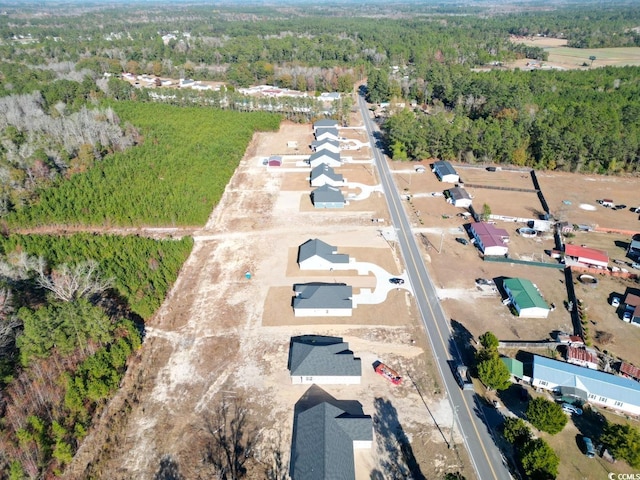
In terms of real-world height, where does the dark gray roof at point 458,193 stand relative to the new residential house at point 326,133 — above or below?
below

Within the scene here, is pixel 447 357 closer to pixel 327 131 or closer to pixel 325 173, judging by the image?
pixel 325 173

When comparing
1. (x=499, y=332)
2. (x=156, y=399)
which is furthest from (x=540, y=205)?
(x=156, y=399)

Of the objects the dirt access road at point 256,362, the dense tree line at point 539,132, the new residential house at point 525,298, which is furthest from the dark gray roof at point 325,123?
the new residential house at point 525,298

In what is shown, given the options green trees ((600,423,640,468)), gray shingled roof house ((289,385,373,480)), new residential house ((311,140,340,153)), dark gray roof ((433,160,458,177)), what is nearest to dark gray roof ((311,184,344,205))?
new residential house ((311,140,340,153))

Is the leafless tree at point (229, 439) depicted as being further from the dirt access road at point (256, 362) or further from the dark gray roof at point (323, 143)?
the dark gray roof at point (323, 143)

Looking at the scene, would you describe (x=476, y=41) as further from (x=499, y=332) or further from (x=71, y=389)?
(x=71, y=389)

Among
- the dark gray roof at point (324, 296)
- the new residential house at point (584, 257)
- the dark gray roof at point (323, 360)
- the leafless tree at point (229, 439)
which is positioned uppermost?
the new residential house at point (584, 257)

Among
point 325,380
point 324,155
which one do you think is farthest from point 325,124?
point 325,380

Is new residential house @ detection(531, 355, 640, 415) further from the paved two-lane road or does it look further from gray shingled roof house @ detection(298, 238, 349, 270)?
gray shingled roof house @ detection(298, 238, 349, 270)
